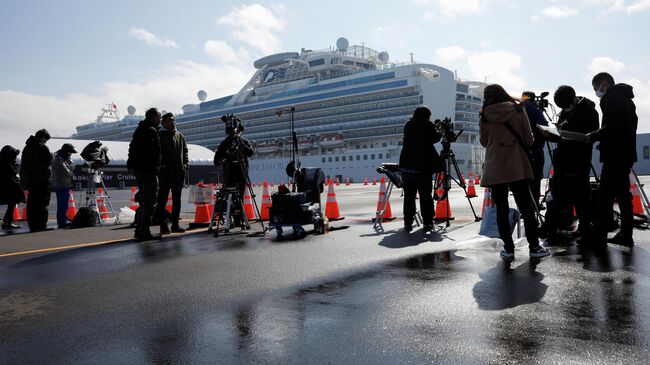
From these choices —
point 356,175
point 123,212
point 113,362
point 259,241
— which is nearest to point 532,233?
point 259,241

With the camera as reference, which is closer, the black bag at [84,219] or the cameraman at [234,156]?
the cameraman at [234,156]

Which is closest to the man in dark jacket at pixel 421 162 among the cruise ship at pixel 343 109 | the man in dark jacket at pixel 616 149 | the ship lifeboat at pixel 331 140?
the man in dark jacket at pixel 616 149

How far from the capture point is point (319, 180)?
721 cm

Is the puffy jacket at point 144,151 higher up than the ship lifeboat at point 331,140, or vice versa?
the ship lifeboat at point 331,140

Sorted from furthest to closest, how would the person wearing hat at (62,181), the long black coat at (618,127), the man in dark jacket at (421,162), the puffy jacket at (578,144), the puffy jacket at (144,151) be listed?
1. the person wearing hat at (62,181)
2. the man in dark jacket at (421,162)
3. the puffy jacket at (144,151)
4. the puffy jacket at (578,144)
5. the long black coat at (618,127)

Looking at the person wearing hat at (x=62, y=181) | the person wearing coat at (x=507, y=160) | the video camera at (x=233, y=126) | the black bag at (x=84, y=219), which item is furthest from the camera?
the person wearing hat at (x=62, y=181)

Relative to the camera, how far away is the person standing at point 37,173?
8.70 metres

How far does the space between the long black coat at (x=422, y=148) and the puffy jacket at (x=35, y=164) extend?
6476mm

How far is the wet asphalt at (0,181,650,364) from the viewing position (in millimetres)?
2186

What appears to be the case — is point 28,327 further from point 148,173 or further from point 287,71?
point 287,71

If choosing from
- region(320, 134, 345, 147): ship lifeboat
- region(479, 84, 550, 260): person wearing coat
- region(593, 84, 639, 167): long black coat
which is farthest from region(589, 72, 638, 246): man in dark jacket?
region(320, 134, 345, 147): ship lifeboat

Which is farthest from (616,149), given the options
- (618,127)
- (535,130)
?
(535,130)

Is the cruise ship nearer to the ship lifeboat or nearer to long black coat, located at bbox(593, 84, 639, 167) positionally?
the ship lifeboat

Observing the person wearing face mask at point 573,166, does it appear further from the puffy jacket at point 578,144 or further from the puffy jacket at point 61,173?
the puffy jacket at point 61,173
